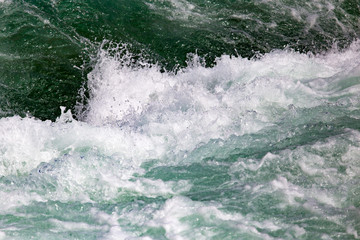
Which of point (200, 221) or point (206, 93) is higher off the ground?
point (206, 93)

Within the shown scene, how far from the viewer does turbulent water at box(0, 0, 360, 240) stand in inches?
163

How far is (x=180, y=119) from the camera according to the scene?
5438 mm

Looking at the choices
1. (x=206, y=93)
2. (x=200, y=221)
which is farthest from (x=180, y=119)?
(x=200, y=221)

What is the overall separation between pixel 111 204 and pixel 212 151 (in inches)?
52.4

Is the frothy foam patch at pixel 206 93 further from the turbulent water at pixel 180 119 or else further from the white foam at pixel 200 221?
the white foam at pixel 200 221

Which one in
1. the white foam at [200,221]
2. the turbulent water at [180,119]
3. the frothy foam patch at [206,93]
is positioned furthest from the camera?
the frothy foam patch at [206,93]

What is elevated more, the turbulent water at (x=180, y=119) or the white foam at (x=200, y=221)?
the turbulent water at (x=180, y=119)

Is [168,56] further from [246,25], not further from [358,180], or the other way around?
[358,180]

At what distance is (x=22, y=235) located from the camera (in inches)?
156

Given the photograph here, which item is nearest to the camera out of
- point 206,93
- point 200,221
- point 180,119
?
point 200,221

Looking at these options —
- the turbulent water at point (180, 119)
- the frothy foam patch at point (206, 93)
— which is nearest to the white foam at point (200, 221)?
the turbulent water at point (180, 119)

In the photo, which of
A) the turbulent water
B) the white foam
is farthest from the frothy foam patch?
the white foam

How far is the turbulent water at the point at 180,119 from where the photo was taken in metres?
4.15

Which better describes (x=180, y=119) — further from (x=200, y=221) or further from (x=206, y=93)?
(x=200, y=221)
